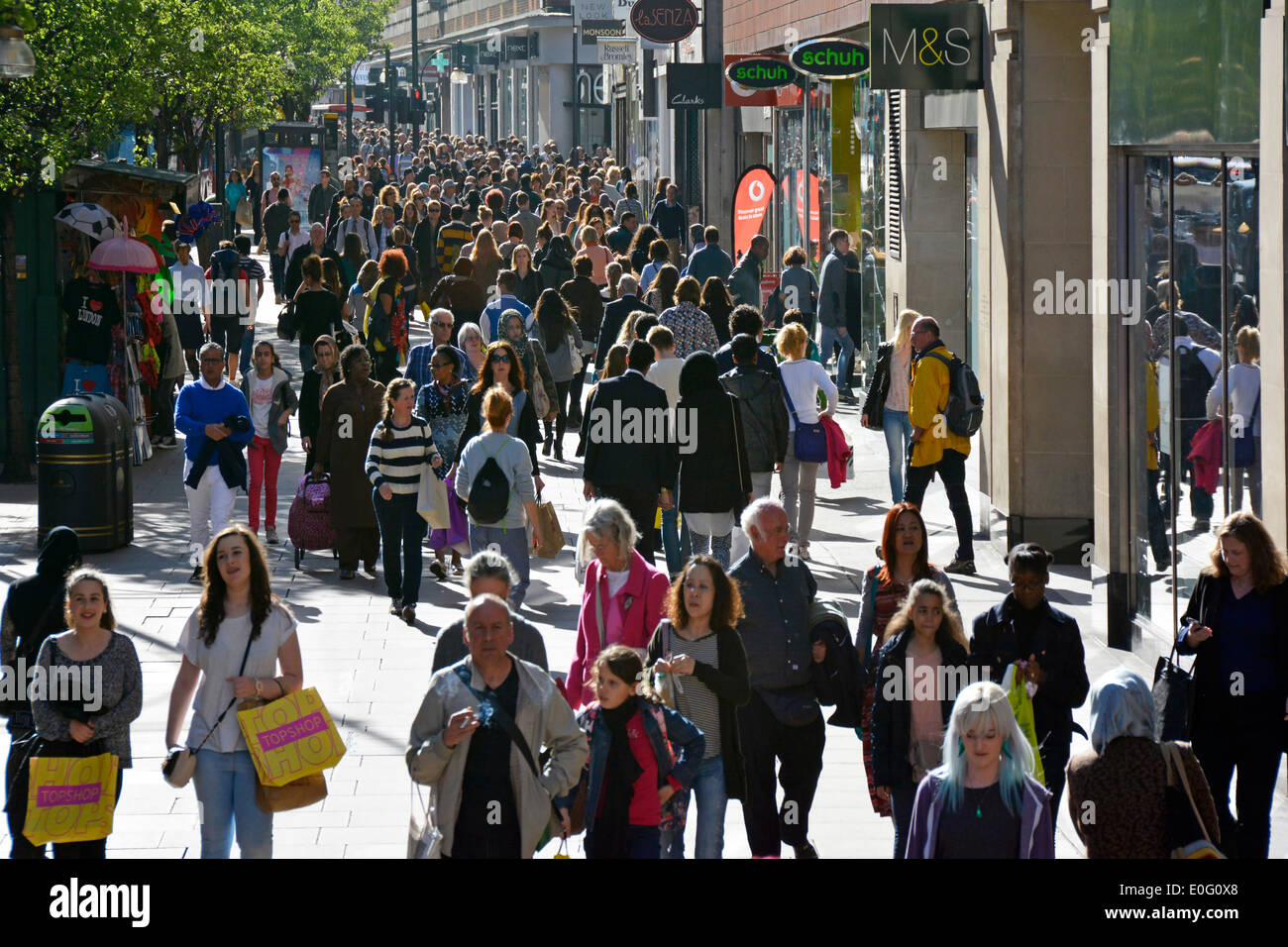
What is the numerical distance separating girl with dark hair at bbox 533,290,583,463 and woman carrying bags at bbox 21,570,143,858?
10548mm

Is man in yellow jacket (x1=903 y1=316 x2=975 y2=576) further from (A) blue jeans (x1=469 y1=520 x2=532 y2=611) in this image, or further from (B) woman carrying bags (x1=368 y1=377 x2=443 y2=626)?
(B) woman carrying bags (x1=368 y1=377 x2=443 y2=626)

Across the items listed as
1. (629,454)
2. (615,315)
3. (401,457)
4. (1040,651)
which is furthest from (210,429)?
(1040,651)

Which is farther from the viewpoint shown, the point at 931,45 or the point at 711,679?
the point at 931,45

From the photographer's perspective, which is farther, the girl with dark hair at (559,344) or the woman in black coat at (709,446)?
the girl with dark hair at (559,344)

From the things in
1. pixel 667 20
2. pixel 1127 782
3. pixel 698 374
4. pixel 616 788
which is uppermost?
pixel 667 20

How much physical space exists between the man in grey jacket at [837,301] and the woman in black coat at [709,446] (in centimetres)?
904

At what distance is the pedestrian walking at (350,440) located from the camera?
45.3 ft

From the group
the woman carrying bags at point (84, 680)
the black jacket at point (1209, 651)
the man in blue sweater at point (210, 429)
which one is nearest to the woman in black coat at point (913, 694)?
the black jacket at point (1209, 651)

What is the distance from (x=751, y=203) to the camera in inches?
1031

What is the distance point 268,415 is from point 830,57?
7.74 m

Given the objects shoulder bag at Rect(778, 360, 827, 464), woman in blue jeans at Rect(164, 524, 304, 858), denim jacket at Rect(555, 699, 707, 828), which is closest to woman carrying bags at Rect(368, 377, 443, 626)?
shoulder bag at Rect(778, 360, 827, 464)

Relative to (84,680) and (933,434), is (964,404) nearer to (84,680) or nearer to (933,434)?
(933,434)

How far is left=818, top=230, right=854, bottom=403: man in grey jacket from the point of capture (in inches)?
848

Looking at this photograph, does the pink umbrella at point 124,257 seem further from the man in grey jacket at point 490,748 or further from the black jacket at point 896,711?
the man in grey jacket at point 490,748
